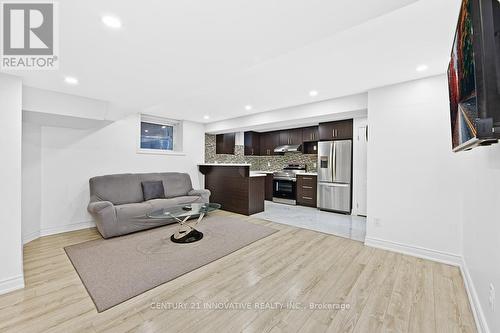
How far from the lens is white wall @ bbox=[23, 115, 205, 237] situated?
3482mm

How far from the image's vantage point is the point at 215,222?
414 centimetres

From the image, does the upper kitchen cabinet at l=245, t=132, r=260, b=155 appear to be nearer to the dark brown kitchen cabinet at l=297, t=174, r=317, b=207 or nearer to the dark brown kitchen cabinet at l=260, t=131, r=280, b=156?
the dark brown kitchen cabinet at l=260, t=131, r=280, b=156

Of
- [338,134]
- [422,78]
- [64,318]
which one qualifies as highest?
[422,78]

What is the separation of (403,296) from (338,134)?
371 centimetres

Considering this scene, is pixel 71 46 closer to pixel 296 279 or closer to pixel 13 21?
pixel 13 21

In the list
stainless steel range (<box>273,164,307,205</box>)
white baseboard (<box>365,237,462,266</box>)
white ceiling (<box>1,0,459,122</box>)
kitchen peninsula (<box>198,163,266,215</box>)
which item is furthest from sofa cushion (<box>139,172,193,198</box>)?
white baseboard (<box>365,237,462,266</box>)

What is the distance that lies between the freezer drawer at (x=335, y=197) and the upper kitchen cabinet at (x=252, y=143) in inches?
100

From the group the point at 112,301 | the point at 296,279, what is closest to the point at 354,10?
the point at 296,279

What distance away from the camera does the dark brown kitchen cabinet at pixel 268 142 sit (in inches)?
264

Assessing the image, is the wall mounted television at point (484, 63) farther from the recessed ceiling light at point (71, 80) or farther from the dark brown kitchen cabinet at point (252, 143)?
the dark brown kitchen cabinet at point (252, 143)

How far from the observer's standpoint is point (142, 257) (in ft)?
8.54

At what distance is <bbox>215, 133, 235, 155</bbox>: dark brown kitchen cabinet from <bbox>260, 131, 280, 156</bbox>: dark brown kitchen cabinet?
111 centimetres

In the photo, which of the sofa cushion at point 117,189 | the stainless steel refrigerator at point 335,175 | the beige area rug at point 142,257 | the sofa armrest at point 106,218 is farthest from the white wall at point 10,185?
the stainless steel refrigerator at point 335,175

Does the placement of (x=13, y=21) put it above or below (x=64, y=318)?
above
